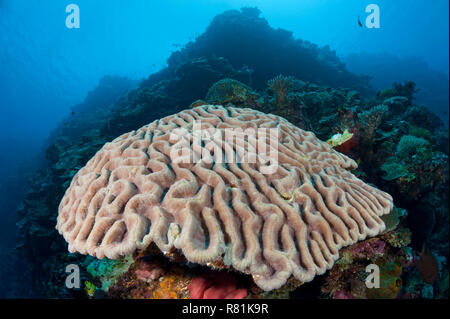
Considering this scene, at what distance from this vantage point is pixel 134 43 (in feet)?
346

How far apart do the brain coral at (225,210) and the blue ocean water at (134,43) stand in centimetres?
3247

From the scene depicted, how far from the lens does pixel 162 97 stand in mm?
12477

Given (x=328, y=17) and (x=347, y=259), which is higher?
(x=328, y=17)

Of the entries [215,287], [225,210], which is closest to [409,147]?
[225,210]

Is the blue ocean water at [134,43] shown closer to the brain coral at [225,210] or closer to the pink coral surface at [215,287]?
the brain coral at [225,210]

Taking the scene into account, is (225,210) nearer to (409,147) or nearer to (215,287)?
(215,287)

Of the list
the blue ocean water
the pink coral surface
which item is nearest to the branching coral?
the pink coral surface

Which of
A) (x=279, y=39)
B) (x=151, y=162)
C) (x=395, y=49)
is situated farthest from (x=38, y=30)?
(x=395, y=49)

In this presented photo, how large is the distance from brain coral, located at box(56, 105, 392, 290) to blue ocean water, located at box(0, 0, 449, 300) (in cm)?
3247

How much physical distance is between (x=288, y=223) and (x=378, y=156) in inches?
185

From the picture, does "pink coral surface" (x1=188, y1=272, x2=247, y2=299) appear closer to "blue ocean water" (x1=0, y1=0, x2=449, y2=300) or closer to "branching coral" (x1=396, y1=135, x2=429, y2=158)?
"branching coral" (x1=396, y1=135, x2=429, y2=158)

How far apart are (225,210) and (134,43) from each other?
125 meters

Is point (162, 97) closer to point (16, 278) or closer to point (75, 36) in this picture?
point (16, 278)

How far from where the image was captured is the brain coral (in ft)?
6.99
